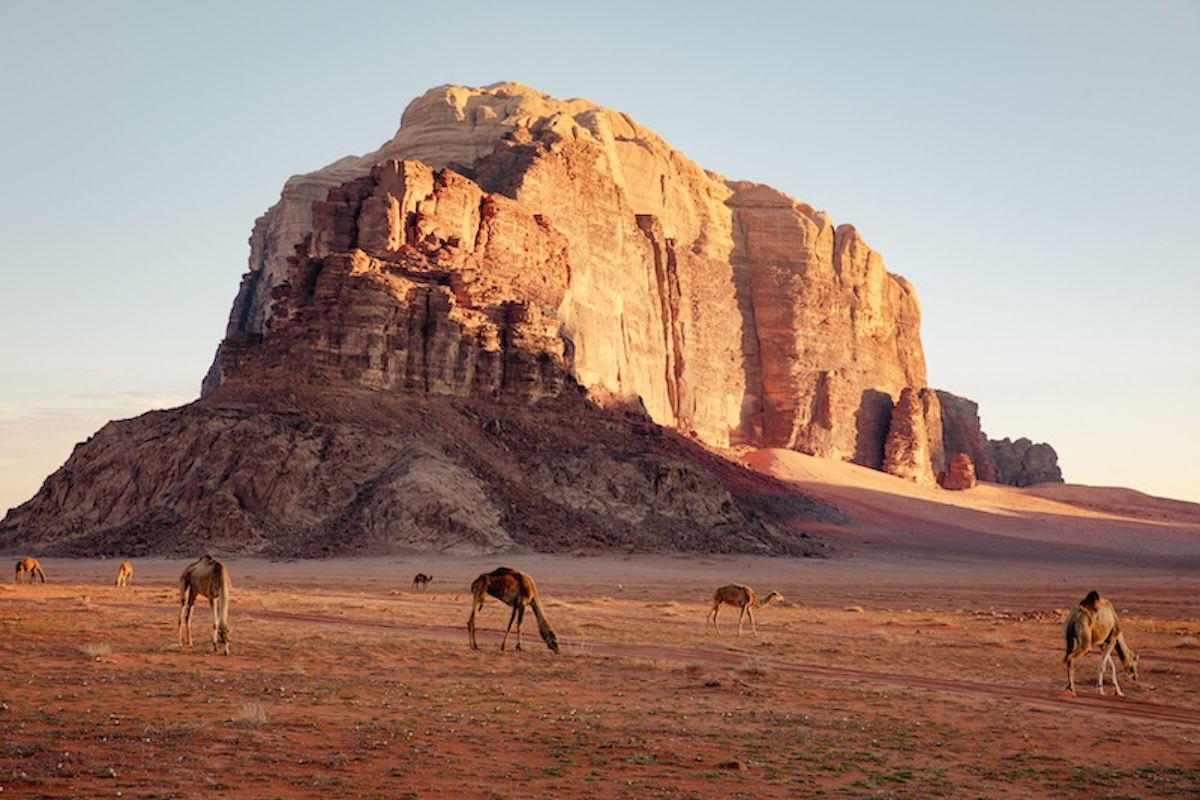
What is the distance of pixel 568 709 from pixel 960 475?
153 meters

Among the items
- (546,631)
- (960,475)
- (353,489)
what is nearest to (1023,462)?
(960,475)

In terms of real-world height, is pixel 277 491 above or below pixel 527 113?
below

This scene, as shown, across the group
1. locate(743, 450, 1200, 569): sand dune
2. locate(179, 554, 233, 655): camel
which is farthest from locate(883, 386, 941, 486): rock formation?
locate(179, 554, 233, 655): camel

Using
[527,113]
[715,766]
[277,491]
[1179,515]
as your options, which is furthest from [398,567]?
[1179,515]

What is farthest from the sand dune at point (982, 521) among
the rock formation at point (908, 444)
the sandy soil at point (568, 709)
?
the sandy soil at point (568, 709)

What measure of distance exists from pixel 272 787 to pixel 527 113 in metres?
136

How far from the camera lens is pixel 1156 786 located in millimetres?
12750

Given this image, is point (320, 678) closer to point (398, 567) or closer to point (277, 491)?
point (398, 567)

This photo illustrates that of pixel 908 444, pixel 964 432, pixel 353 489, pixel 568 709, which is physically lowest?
pixel 568 709

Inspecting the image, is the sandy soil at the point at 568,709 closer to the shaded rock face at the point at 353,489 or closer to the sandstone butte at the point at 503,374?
the shaded rock face at the point at 353,489

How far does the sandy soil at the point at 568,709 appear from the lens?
12.1 m

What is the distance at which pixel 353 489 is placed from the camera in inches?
2881

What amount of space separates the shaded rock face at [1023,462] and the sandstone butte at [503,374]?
33.6 meters

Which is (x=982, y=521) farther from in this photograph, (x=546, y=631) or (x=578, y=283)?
(x=546, y=631)
